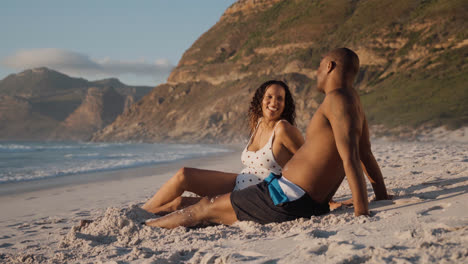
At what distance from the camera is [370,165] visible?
3510mm

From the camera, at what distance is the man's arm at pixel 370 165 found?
3383 mm

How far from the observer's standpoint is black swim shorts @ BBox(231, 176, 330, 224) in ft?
10.0

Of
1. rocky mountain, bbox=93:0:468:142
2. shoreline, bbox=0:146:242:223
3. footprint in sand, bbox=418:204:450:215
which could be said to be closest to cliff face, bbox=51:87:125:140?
rocky mountain, bbox=93:0:468:142

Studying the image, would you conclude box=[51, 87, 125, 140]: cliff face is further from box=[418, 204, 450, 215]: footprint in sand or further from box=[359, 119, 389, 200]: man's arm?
box=[418, 204, 450, 215]: footprint in sand

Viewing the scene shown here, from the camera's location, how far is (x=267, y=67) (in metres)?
47.7

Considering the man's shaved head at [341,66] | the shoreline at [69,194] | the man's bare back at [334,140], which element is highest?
the man's shaved head at [341,66]

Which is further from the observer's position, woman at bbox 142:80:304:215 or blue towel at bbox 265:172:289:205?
woman at bbox 142:80:304:215

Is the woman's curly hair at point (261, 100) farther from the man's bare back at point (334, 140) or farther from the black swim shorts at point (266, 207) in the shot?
the black swim shorts at point (266, 207)

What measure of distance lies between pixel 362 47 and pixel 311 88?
6106 mm

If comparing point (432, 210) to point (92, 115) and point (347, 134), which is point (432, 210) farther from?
point (92, 115)

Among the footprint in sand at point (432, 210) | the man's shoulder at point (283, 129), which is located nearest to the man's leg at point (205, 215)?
the man's shoulder at point (283, 129)

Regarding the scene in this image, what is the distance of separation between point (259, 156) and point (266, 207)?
77 centimetres

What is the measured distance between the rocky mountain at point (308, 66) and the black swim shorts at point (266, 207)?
1959 centimetres

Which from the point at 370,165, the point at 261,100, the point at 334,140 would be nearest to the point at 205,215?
the point at 334,140
